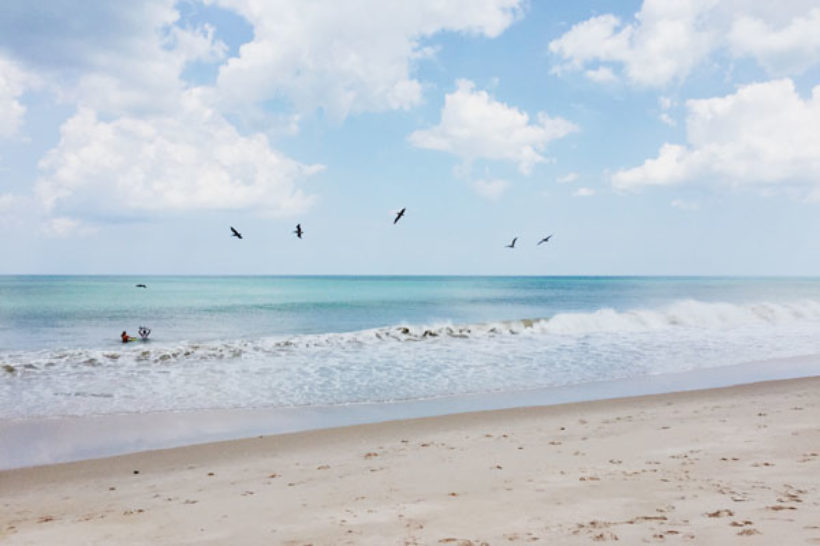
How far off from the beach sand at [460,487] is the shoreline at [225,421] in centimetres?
74

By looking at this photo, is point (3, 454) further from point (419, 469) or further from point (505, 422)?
point (505, 422)

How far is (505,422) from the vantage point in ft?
33.7

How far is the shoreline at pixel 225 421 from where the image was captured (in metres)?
9.23

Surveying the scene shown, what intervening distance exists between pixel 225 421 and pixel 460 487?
20.2 ft

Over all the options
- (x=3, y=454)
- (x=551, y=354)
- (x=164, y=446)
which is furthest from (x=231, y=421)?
(x=551, y=354)

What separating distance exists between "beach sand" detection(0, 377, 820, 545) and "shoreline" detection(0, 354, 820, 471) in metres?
0.74

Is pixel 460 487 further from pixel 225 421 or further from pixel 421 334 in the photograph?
pixel 421 334

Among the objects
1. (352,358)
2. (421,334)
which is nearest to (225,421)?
(352,358)

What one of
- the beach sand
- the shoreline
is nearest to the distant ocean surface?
the shoreline

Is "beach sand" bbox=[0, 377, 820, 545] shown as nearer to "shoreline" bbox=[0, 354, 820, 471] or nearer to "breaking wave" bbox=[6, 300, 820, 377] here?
"shoreline" bbox=[0, 354, 820, 471]

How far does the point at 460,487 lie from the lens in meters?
6.50

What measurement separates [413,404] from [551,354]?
9309mm

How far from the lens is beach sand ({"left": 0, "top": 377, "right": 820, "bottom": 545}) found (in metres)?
5.14

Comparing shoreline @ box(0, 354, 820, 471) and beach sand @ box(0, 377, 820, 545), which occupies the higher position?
beach sand @ box(0, 377, 820, 545)
